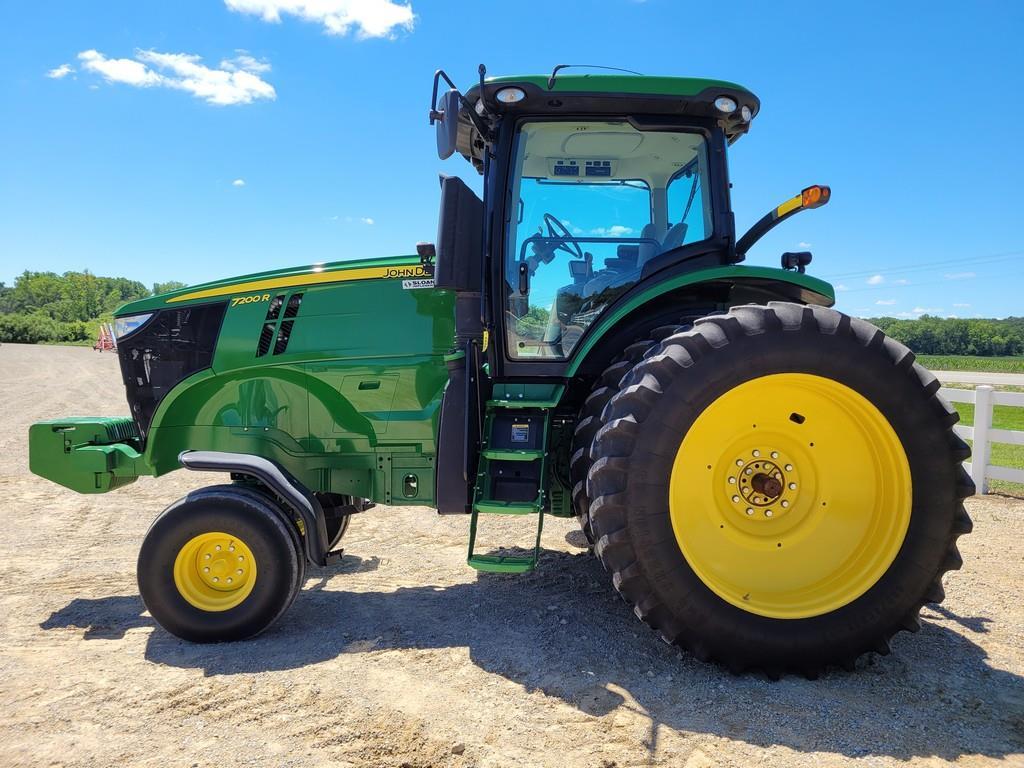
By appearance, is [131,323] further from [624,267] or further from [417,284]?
[624,267]

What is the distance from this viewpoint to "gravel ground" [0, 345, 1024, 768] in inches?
92.1

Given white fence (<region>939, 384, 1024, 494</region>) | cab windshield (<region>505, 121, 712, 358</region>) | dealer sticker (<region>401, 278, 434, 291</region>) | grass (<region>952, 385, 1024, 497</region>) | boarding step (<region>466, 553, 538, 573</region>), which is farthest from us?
grass (<region>952, 385, 1024, 497</region>)

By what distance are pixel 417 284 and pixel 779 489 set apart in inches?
85.2

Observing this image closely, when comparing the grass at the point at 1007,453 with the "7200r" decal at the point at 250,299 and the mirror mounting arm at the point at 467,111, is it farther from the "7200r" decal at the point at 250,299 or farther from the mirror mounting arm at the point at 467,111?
the "7200r" decal at the point at 250,299

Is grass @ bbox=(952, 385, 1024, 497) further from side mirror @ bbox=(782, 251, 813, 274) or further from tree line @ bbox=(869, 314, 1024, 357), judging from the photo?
tree line @ bbox=(869, 314, 1024, 357)

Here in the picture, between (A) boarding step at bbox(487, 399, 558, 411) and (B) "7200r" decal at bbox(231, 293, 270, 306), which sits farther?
(B) "7200r" decal at bbox(231, 293, 270, 306)

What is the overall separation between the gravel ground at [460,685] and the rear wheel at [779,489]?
0.91ft

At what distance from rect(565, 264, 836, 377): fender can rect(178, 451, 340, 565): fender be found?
1494mm

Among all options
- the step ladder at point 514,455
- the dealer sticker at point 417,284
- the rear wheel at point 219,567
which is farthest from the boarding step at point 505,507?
the dealer sticker at point 417,284

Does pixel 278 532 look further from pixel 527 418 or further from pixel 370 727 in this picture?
pixel 527 418

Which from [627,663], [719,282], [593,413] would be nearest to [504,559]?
[627,663]

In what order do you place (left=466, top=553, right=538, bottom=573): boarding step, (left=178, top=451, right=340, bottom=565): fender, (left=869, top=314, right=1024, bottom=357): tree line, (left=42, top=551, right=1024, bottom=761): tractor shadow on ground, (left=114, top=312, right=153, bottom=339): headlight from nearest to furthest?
(left=42, top=551, right=1024, bottom=761): tractor shadow on ground → (left=466, top=553, right=538, bottom=573): boarding step → (left=178, top=451, right=340, bottom=565): fender → (left=114, top=312, right=153, bottom=339): headlight → (left=869, top=314, right=1024, bottom=357): tree line

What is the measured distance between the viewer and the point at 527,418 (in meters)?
3.44

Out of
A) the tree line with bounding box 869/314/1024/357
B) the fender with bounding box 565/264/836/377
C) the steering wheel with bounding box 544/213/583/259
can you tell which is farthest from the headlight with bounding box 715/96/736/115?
the tree line with bounding box 869/314/1024/357
